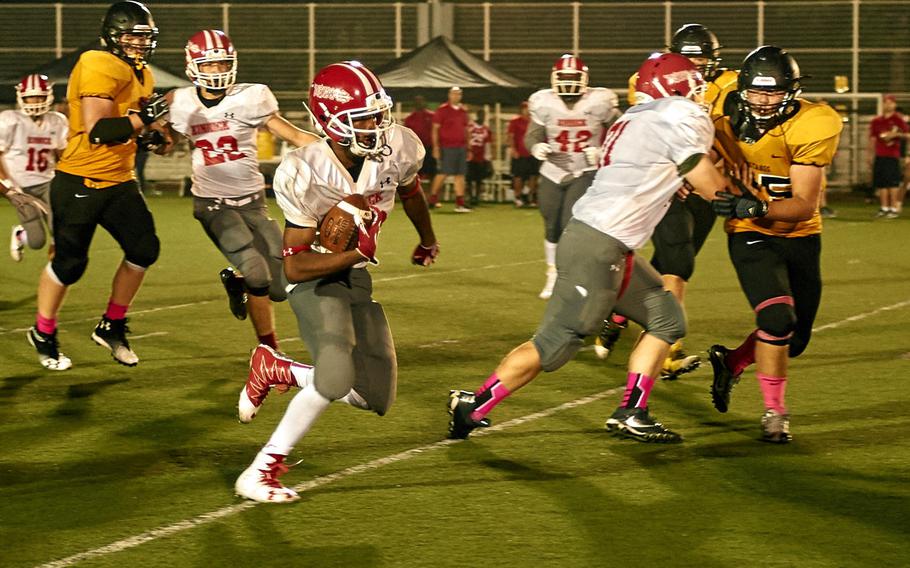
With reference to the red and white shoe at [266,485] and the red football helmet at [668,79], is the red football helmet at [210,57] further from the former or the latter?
the red and white shoe at [266,485]

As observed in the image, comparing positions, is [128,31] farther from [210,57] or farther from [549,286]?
[549,286]

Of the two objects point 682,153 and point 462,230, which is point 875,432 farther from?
point 462,230

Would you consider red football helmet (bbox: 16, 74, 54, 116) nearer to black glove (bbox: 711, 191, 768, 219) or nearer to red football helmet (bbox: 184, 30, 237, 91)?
red football helmet (bbox: 184, 30, 237, 91)

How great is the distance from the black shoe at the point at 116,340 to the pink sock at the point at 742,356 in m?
3.32

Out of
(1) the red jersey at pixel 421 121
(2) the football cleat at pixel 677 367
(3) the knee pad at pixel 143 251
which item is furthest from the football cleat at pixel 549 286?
(1) the red jersey at pixel 421 121

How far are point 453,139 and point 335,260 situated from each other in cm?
1544

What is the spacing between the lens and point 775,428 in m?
5.63

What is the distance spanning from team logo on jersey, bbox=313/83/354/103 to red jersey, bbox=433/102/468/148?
1514 centimetres

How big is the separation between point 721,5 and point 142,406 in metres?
22.2

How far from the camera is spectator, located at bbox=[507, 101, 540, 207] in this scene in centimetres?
2084

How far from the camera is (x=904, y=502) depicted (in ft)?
15.6

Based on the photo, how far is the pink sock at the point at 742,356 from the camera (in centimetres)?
605

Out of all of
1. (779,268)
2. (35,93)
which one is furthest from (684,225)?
(35,93)

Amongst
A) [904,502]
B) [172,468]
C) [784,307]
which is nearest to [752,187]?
[784,307]
